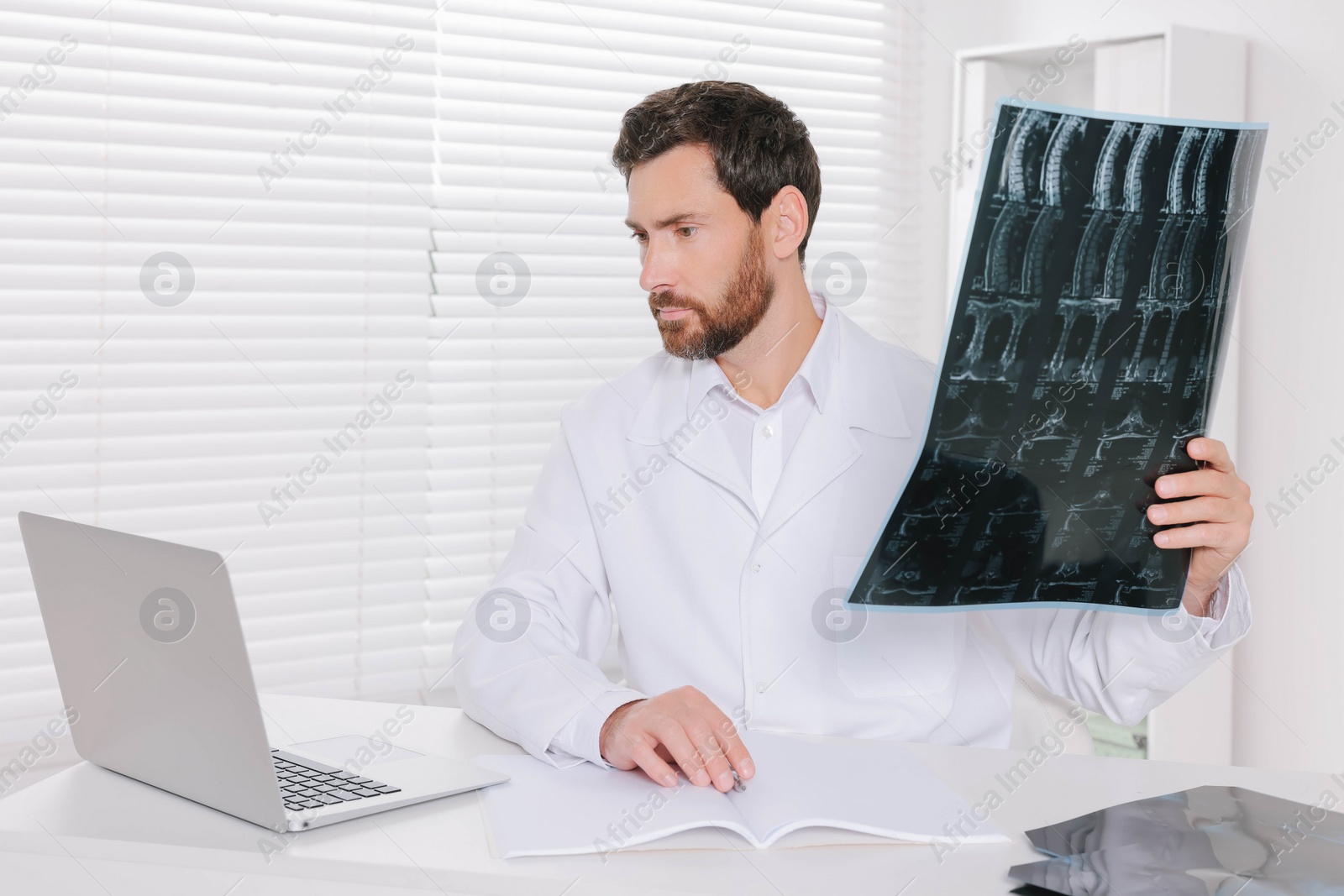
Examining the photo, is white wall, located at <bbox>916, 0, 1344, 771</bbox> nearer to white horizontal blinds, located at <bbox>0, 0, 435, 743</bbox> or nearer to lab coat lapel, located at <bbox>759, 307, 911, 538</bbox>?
lab coat lapel, located at <bbox>759, 307, 911, 538</bbox>

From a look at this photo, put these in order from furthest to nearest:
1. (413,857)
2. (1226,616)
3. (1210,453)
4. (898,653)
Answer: (898,653), (1226,616), (1210,453), (413,857)

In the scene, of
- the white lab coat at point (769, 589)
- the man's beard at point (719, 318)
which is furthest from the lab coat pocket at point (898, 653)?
the man's beard at point (719, 318)

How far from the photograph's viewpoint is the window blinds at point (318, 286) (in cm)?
192

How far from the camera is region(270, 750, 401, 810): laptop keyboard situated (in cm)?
95

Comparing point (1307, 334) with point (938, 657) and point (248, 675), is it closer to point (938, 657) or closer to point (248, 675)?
point (938, 657)

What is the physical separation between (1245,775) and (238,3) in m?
2.04

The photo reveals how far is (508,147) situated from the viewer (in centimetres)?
236

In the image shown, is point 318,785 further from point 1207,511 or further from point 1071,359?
point 1207,511

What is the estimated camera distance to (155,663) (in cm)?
92

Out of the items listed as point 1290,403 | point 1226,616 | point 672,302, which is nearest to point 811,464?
point 672,302

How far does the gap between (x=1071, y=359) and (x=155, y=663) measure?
0.83m

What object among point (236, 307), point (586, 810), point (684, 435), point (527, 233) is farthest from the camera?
point (527, 233)

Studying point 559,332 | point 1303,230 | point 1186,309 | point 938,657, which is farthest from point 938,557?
point 1303,230

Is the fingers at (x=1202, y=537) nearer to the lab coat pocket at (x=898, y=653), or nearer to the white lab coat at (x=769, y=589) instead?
the white lab coat at (x=769, y=589)
